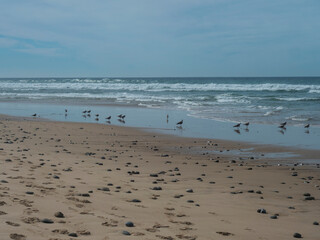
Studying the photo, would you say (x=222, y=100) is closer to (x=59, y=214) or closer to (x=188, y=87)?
(x=188, y=87)

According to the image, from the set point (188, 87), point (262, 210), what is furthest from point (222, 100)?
point (262, 210)

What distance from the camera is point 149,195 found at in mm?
6750

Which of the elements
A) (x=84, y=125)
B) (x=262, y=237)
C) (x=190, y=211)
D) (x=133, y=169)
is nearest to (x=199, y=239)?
(x=262, y=237)

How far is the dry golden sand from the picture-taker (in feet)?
15.8

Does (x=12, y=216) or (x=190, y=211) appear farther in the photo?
A: (x=190, y=211)

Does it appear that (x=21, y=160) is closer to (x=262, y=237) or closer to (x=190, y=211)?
(x=190, y=211)

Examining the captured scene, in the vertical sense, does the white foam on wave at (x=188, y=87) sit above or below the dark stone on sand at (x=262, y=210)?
above

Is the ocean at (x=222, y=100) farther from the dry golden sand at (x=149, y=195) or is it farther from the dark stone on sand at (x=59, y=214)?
the dark stone on sand at (x=59, y=214)

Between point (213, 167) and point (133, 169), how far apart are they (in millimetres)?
2075

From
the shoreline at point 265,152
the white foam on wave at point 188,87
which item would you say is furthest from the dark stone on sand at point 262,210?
the white foam on wave at point 188,87

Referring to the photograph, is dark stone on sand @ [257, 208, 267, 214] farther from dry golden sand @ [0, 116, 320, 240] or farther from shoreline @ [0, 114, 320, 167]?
shoreline @ [0, 114, 320, 167]

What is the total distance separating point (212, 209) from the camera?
6098 mm

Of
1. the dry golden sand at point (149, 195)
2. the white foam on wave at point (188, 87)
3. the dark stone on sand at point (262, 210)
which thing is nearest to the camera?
the dry golden sand at point (149, 195)

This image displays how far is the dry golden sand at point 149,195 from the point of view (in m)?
4.80
